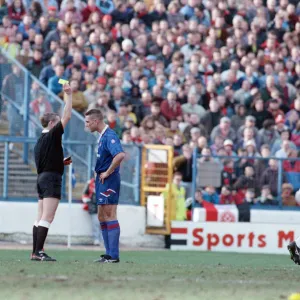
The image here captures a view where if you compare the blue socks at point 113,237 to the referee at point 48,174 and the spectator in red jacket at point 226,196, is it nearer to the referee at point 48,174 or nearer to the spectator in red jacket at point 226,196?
the referee at point 48,174

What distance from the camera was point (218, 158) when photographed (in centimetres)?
2084

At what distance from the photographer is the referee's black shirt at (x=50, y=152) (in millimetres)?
13164

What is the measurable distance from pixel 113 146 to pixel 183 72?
11.2m

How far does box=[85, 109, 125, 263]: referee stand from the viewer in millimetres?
13039

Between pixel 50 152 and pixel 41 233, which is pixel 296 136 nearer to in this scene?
pixel 50 152

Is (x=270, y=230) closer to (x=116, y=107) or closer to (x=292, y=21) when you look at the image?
(x=116, y=107)

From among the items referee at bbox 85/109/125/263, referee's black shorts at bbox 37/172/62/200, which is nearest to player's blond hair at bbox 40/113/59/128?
referee at bbox 85/109/125/263

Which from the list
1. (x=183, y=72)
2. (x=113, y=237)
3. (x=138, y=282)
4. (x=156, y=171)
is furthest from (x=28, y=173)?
(x=138, y=282)

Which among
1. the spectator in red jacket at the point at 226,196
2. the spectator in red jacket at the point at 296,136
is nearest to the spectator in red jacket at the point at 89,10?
the spectator in red jacket at the point at 296,136

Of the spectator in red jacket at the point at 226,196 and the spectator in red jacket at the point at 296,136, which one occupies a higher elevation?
the spectator in red jacket at the point at 296,136

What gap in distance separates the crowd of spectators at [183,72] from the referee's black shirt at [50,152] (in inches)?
276

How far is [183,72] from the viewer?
24.0 metres

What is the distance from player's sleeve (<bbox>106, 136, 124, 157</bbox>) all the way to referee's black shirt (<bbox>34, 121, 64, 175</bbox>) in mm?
593

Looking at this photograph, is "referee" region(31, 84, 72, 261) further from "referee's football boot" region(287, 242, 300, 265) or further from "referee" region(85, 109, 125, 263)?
"referee's football boot" region(287, 242, 300, 265)
